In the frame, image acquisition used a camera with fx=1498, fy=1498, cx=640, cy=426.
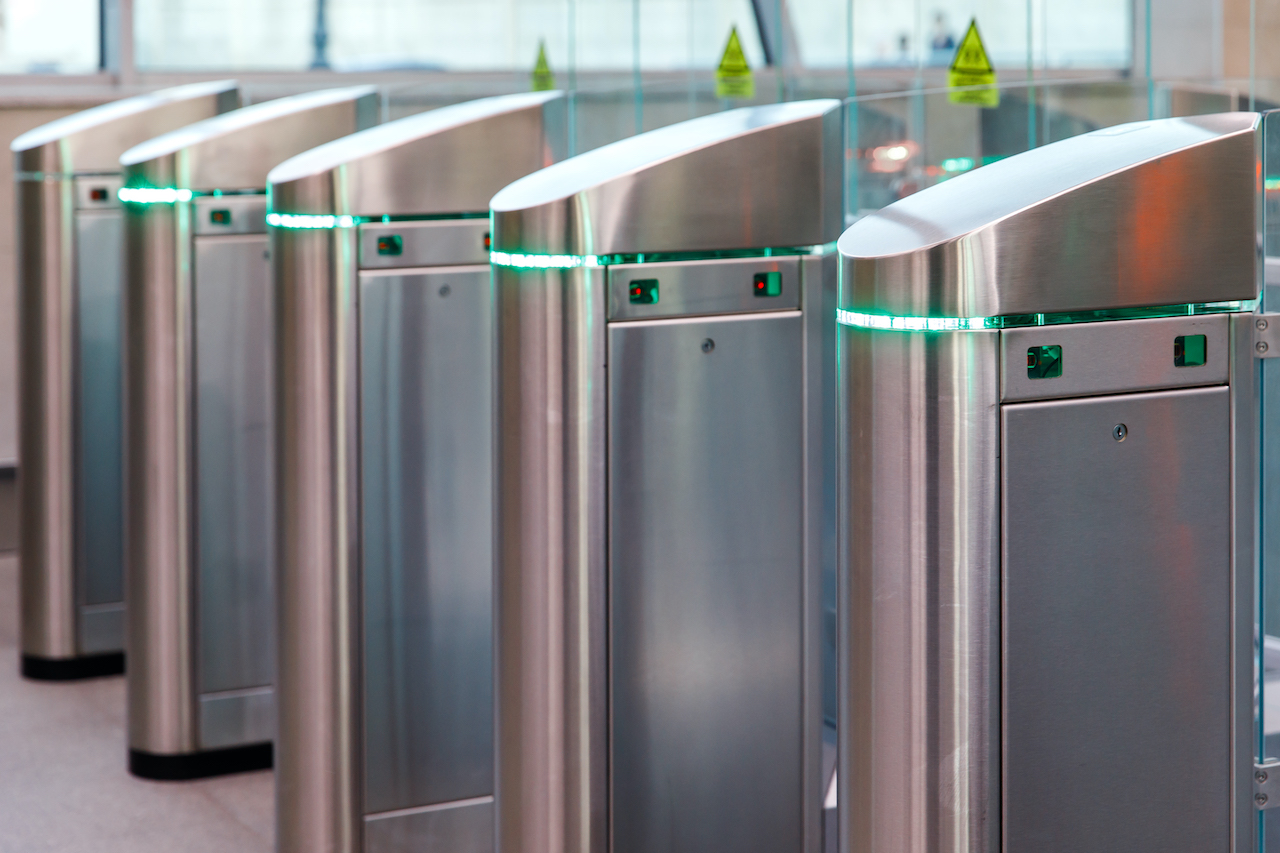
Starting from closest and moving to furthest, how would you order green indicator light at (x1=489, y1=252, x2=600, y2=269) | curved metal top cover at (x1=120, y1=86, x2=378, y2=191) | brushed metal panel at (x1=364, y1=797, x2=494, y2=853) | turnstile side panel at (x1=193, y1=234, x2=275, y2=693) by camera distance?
green indicator light at (x1=489, y1=252, x2=600, y2=269)
brushed metal panel at (x1=364, y1=797, x2=494, y2=853)
curved metal top cover at (x1=120, y1=86, x2=378, y2=191)
turnstile side panel at (x1=193, y1=234, x2=275, y2=693)

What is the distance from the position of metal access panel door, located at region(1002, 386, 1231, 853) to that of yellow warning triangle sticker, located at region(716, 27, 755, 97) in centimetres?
166

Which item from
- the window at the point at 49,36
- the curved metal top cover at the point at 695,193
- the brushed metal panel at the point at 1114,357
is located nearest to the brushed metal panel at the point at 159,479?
the curved metal top cover at the point at 695,193

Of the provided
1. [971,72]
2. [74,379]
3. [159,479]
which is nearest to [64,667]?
[74,379]

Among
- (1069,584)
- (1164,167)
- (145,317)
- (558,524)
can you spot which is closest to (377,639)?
(558,524)

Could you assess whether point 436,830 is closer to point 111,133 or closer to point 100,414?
point 100,414

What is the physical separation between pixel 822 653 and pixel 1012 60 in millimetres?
2342

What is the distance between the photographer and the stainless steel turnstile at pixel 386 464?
2312mm

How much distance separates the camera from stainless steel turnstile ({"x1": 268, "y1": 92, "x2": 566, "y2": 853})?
7.59 feet

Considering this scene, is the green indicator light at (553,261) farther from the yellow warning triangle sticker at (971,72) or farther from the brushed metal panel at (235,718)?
the brushed metal panel at (235,718)

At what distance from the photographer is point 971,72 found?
7.61 feet

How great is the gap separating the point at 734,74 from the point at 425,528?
1.08m

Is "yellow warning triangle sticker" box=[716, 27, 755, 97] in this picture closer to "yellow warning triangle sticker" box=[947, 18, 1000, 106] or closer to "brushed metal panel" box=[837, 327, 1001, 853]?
"yellow warning triangle sticker" box=[947, 18, 1000, 106]

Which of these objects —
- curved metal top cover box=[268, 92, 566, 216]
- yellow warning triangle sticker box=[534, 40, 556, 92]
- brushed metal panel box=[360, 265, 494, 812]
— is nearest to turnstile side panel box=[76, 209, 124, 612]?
yellow warning triangle sticker box=[534, 40, 556, 92]

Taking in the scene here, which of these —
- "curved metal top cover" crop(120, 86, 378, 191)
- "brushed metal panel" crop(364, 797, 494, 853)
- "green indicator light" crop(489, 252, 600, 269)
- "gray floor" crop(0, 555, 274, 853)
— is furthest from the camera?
"curved metal top cover" crop(120, 86, 378, 191)
